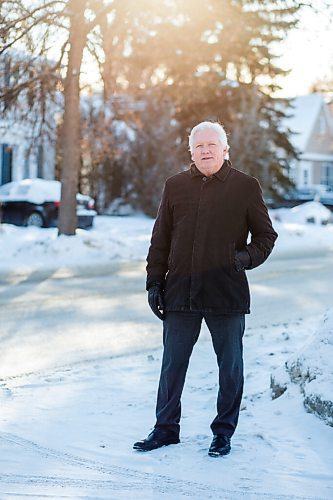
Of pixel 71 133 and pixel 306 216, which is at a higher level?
pixel 71 133

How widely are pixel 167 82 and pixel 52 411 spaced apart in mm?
30135

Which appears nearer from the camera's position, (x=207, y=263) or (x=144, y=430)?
(x=207, y=263)

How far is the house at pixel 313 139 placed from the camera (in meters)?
58.4

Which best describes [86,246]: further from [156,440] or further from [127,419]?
[156,440]

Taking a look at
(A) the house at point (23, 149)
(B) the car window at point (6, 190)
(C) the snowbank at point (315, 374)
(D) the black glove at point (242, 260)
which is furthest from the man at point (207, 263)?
(B) the car window at point (6, 190)

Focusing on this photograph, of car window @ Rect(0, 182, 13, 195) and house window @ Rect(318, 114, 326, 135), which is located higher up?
house window @ Rect(318, 114, 326, 135)

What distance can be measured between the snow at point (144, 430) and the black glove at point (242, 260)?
1040mm

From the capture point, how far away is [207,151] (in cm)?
484

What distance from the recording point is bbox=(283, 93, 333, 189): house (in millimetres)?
58406

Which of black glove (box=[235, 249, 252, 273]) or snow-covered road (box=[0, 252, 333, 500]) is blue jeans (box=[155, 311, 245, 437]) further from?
black glove (box=[235, 249, 252, 273])

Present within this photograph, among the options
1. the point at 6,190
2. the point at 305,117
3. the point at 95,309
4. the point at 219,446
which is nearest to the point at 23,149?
the point at 6,190

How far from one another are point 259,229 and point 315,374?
1.12m

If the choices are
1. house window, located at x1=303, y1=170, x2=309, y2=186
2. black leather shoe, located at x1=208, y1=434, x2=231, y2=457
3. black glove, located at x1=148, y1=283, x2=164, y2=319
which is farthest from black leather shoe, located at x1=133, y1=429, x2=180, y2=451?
house window, located at x1=303, y1=170, x2=309, y2=186

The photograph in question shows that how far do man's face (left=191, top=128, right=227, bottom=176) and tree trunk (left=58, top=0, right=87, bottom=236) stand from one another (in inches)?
570
